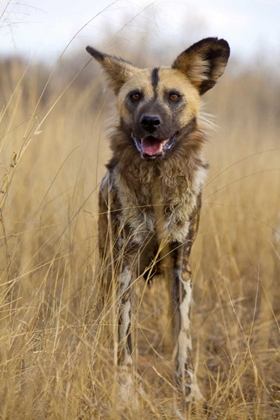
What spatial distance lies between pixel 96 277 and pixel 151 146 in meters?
0.82

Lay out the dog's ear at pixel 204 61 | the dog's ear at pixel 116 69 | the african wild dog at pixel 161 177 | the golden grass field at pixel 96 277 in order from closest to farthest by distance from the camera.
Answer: the golden grass field at pixel 96 277
the african wild dog at pixel 161 177
the dog's ear at pixel 204 61
the dog's ear at pixel 116 69

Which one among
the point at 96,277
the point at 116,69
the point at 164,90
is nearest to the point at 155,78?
the point at 164,90

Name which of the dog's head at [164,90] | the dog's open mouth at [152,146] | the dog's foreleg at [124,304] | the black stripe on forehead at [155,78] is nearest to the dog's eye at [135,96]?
the dog's head at [164,90]

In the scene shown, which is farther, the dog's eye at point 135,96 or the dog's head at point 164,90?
the dog's eye at point 135,96

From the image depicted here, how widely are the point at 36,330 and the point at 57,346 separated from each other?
6.5 inches

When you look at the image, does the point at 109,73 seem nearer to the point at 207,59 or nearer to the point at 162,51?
the point at 207,59

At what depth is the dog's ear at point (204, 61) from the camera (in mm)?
3504

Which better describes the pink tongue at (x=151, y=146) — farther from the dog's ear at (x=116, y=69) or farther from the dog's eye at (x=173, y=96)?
the dog's ear at (x=116, y=69)

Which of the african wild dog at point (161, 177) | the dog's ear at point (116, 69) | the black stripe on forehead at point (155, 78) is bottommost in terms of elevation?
the african wild dog at point (161, 177)

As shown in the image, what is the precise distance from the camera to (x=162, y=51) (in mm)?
8078

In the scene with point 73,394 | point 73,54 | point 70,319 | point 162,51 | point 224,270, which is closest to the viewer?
point 73,394

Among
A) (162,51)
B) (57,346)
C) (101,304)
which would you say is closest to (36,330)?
(57,346)

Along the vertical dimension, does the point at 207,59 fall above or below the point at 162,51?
below

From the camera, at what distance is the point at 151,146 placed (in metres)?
3.39
